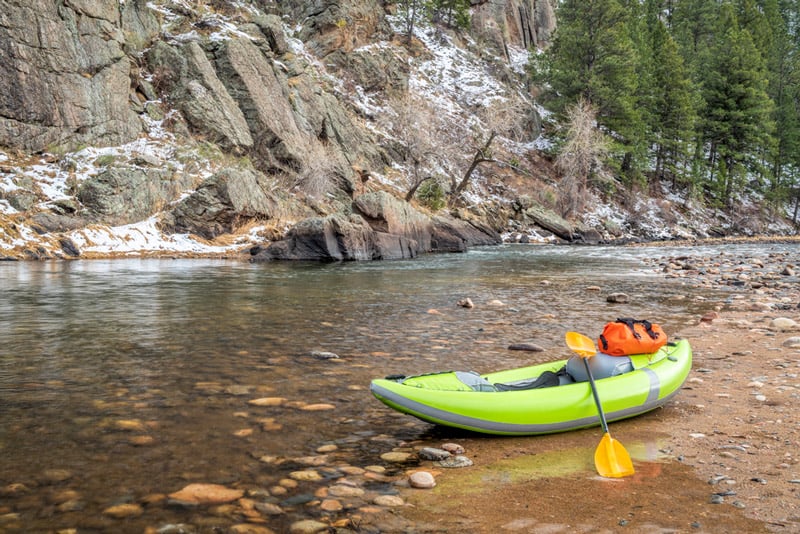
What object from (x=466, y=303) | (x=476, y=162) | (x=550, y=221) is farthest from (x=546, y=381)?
(x=550, y=221)

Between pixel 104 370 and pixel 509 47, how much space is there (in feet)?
180

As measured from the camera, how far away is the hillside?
1828 cm

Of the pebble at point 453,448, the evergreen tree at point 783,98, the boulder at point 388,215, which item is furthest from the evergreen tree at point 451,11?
the pebble at point 453,448

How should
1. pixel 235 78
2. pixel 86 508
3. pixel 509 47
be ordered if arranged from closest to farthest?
1. pixel 86 508
2. pixel 235 78
3. pixel 509 47

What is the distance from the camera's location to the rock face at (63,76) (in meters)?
19.0

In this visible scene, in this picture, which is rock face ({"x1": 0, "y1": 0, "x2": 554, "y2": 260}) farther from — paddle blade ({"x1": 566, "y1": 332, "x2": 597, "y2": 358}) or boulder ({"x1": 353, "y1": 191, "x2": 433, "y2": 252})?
paddle blade ({"x1": 566, "y1": 332, "x2": 597, "y2": 358})

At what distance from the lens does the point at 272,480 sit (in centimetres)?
311

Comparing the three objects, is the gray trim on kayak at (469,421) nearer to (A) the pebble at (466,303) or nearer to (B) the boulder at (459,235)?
(A) the pebble at (466,303)

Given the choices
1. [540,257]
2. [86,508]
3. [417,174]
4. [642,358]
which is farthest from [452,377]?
[417,174]

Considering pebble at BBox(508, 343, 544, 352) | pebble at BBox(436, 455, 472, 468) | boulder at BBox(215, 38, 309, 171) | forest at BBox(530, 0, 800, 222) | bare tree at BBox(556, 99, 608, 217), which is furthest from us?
forest at BBox(530, 0, 800, 222)

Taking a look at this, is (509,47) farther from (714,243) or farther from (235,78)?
(235,78)

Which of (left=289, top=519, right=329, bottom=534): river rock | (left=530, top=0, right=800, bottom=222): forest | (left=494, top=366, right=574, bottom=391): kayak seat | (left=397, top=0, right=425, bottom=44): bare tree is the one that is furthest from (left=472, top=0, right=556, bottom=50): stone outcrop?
(left=289, top=519, right=329, bottom=534): river rock

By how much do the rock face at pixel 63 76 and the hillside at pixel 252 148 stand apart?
48 millimetres

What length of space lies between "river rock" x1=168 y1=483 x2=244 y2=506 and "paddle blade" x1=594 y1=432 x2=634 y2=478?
6.59ft
